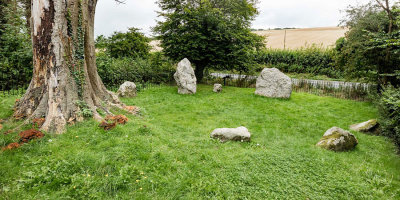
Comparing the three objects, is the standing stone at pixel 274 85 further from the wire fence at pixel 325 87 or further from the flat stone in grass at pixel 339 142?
the flat stone in grass at pixel 339 142

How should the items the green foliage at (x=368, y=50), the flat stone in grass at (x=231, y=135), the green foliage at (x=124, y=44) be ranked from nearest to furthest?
the flat stone in grass at (x=231, y=135)
the green foliage at (x=368, y=50)
the green foliage at (x=124, y=44)

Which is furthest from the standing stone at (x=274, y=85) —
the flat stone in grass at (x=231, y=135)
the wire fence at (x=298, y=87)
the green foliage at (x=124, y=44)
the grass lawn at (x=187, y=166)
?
the green foliage at (x=124, y=44)

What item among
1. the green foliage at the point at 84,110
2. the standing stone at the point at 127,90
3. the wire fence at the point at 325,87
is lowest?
the green foliage at the point at 84,110

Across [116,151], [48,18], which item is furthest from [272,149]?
[48,18]

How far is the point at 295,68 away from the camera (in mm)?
26875

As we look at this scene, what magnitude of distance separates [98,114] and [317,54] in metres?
27.1

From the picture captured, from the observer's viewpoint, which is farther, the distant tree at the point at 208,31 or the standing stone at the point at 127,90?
the distant tree at the point at 208,31

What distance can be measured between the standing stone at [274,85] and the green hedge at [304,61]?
12.9 meters

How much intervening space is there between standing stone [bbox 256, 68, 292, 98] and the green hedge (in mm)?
12899

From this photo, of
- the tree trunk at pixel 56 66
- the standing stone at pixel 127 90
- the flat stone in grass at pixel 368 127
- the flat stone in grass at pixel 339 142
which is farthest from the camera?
the standing stone at pixel 127 90

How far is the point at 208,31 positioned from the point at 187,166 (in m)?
11.9

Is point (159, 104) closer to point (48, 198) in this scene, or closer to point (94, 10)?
point (94, 10)

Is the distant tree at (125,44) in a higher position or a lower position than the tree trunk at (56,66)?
higher

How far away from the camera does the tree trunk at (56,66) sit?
5.28 meters
